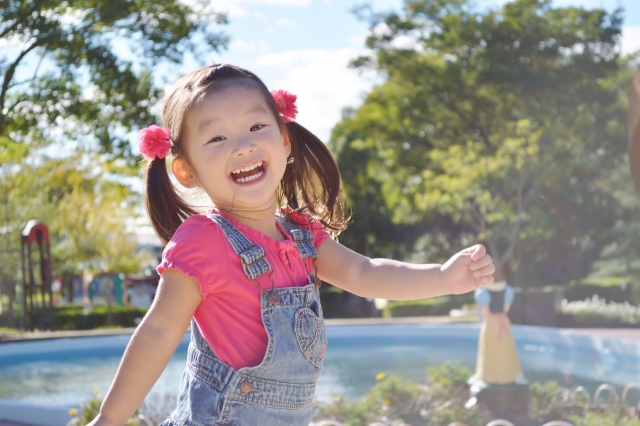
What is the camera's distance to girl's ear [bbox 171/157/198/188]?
6.10 feet

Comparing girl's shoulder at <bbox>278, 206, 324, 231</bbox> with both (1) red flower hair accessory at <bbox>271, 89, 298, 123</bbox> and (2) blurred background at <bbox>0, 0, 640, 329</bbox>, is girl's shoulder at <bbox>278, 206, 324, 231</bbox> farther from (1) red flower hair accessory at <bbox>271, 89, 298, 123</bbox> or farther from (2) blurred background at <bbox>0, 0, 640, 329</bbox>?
(2) blurred background at <bbox>0, 0, 640, 329</bbox>

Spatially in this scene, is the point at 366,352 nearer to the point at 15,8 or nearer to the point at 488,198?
the point at 15,8

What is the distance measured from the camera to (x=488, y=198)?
17938mm

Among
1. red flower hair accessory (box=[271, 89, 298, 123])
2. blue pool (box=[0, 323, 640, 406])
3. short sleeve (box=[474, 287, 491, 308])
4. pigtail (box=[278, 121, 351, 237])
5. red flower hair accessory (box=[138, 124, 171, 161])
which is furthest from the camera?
blue pool (box=[0, 323, 640, 406])

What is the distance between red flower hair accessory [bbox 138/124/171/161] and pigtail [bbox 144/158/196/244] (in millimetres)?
67

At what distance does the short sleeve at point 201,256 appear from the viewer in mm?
1658

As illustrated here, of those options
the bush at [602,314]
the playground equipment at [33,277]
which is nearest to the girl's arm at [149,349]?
the playground equipment at [33,277]

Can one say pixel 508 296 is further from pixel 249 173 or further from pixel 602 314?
pixel 602 314

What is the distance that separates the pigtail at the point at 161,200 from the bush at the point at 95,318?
15888 mm

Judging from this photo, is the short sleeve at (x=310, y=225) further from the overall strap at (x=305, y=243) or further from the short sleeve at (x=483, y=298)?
the short sleeve at (x=483, y=298)

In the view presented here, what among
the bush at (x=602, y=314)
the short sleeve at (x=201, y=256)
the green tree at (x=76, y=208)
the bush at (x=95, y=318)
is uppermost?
the green tree at (x=76, y=208)

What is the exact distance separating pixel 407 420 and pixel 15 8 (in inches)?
309

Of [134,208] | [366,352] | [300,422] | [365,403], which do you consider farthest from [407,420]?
[134,208]

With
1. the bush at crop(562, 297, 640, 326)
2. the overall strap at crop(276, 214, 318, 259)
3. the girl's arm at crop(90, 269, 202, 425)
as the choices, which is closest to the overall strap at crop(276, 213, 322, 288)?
the overall strap at crop(276, 214, 318, 259)
